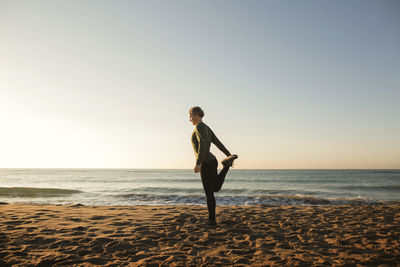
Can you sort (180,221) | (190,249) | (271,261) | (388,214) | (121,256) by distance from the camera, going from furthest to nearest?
1. (388,214)
2. (180,221)
3. (190,249)
4. (121,256)
5. (271,261)

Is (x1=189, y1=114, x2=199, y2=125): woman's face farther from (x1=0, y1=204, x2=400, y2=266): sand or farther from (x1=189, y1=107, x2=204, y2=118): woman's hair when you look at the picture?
(x1=0, y1=204, x2=400, y2=266): sand

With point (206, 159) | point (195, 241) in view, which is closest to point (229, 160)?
point (206, 159)

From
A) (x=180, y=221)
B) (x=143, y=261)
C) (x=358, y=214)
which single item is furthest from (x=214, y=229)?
(x=358, y=214)

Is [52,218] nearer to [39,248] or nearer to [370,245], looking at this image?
[39,248]

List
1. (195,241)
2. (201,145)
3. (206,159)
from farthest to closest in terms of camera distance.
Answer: (206,159) < (201,145) < (195,241)

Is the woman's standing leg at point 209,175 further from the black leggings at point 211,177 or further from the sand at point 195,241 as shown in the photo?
the sand at point 195,241

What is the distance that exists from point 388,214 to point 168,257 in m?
6.34

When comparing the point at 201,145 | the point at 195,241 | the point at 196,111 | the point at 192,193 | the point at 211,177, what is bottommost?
the point at 192,193

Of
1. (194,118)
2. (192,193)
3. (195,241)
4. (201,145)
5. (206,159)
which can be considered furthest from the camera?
(192,193)

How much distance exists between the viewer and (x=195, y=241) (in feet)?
11.3

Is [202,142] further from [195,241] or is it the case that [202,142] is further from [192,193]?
[192,193]

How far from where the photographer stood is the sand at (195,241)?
8.75ft

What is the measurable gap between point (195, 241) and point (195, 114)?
2.31 meters

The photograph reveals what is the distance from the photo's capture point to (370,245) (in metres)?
3.20
